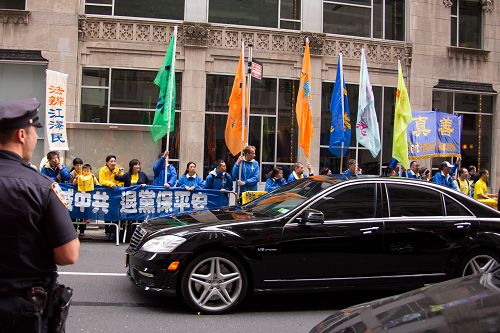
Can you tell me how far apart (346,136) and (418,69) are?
7.38 metres

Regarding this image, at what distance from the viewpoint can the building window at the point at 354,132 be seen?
18234mm

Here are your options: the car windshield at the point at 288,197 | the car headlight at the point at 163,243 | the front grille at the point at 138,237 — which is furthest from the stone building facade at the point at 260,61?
the car headlight at the point at 163,243

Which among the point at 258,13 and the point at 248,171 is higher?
the point at 258,13

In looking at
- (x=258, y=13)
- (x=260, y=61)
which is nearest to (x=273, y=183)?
(x=260, y=61)

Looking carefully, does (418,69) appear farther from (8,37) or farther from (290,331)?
(290,331)

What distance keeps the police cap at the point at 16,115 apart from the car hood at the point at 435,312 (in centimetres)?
201

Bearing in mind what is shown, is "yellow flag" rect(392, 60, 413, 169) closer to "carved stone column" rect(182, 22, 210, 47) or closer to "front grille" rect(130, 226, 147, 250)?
"carved stone column" rect(182, 22, 210, 47)

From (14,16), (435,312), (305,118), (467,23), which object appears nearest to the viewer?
(435,312)

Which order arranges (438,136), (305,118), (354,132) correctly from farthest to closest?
(354,132)
(438,136)
(305,118)

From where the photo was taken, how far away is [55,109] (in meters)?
11.6

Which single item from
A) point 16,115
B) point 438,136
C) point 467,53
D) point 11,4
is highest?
point 11,4

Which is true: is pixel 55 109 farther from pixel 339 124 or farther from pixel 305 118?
pixel 339 124

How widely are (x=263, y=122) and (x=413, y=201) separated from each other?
37.5ft

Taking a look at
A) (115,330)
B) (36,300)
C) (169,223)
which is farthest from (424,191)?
(36,300)
